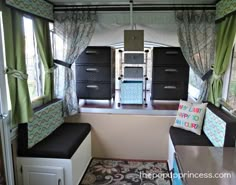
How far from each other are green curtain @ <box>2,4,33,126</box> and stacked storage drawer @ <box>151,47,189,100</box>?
1.96 m

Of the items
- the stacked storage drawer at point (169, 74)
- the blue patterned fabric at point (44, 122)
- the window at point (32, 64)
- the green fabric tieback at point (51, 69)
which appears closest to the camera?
the blue patterned fabric at point (44, 122)

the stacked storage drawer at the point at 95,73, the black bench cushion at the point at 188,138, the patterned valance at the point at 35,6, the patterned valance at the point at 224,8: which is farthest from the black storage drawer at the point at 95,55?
the patterned valance at the point at 224,8

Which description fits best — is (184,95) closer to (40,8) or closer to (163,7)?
(163,7)

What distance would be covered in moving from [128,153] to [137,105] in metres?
0.79

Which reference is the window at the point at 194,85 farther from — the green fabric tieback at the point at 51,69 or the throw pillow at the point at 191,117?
the green fabric tieback at the point at 51,69

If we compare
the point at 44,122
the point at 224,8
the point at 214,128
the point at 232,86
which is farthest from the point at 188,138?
the point at 44,122

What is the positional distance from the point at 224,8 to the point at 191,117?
1.49 meters

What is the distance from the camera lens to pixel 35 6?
261 cm

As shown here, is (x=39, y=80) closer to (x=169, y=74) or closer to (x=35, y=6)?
(x=35, y=6)

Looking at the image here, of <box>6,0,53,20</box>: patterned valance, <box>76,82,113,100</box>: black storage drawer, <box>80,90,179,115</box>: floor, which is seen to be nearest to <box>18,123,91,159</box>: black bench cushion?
<box>80,90,179,115</box>: floor

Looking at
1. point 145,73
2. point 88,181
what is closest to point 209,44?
point 145,73

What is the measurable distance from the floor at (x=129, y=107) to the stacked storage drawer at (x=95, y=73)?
14 centimetres

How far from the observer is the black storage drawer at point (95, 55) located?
3305mm

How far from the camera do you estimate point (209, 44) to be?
9.82 ft
